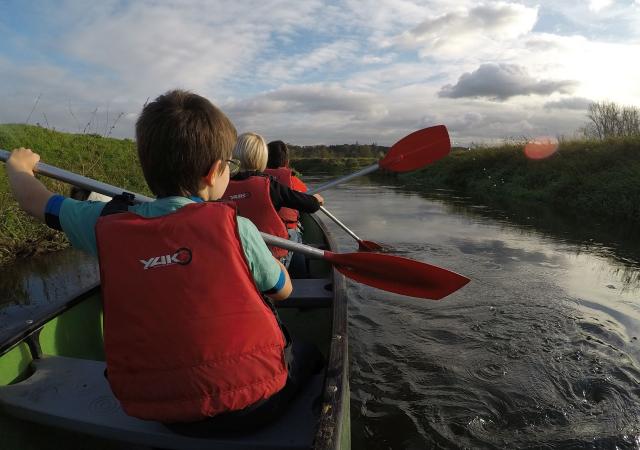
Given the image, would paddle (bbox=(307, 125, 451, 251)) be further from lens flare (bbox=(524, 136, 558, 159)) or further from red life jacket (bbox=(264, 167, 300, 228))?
lens flare (bbox=(524, 136, 558, 159))

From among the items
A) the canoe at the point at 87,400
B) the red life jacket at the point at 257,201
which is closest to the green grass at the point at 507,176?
the canoe at the point at 87,400

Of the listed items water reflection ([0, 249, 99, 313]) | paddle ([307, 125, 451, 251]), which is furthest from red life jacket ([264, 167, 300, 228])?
water reflection ([0, 249, 99, 313])

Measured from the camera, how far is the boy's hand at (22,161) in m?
1.65

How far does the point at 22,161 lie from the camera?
5.59 feet

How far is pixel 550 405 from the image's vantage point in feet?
9.46

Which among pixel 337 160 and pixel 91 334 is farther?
pixel 337 160

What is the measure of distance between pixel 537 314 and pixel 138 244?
4036 millimetres

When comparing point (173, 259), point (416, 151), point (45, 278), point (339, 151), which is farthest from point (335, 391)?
point (339, 151)

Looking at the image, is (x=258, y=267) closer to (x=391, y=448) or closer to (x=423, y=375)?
(x=391, y=448)

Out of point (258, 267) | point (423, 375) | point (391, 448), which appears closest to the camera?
point (258, 267)

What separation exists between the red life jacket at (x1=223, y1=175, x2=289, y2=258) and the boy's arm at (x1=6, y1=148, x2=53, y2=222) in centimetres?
159

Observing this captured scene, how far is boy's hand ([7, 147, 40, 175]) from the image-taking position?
1652 mm

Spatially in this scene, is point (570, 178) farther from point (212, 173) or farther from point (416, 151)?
point (212, 173)

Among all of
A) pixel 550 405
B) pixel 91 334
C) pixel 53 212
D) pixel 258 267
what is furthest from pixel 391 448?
pixel 53 212
